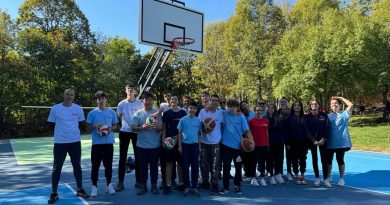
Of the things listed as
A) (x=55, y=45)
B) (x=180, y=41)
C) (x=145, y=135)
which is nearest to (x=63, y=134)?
(x=145, y=135)

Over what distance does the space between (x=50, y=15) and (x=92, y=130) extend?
89.7ft

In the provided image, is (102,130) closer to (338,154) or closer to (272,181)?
(272,181)

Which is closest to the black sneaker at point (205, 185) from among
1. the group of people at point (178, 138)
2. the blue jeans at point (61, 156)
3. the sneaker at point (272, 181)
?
the group of people at point (178, 138)

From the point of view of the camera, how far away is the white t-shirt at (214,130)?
6504mm

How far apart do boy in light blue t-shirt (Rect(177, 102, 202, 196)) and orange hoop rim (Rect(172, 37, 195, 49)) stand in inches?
193

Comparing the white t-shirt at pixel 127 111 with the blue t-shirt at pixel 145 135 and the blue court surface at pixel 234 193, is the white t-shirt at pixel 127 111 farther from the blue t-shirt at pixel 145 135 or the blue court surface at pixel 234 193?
the blue court surface at pixel 234 193

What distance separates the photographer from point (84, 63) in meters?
29.9

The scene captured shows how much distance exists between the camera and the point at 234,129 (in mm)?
6656

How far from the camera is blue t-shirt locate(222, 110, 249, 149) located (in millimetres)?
6641

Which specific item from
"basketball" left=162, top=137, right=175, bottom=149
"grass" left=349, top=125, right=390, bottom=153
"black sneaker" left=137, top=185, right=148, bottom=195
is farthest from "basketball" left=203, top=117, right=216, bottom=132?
"grass" left=349, top=125, right=390, bottom=153

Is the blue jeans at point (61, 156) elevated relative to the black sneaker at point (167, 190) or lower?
elevated

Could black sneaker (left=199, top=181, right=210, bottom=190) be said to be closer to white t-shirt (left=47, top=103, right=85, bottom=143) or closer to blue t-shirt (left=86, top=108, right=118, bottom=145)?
blue t-shirt (left=86, top=108, right=118, bottom=145)

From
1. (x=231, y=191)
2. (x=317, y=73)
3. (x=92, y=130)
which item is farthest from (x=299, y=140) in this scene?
(x=317, y=73)

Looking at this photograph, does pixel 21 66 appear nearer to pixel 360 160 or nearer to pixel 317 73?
pixel 317 73
